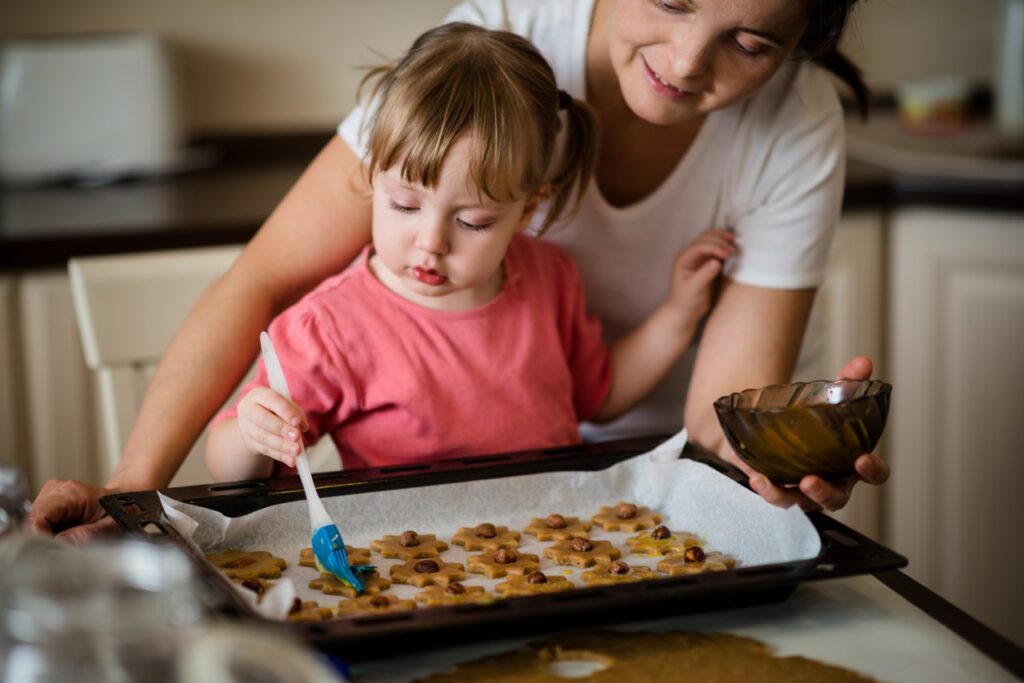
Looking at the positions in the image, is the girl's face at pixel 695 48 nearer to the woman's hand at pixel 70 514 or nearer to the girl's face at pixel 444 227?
the girl's face at pixel 444 227

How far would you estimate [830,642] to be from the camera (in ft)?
2.72

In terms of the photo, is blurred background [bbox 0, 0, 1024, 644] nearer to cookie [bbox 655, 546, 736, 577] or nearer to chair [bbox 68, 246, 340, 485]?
chair [bbox 68, 246, 340, 485]

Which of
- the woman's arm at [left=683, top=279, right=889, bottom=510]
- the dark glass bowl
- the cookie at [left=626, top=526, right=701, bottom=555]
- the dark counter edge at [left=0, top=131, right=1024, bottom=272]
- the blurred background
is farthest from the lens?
the blurred background

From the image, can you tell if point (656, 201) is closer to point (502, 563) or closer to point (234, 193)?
point (502, 563)

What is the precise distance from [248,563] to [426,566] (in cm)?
14

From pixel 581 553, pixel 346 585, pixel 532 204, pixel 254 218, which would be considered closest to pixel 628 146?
pixel 532 204

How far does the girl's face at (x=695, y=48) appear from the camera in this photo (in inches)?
43.6

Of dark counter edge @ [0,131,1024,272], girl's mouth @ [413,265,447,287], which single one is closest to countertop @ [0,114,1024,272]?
dark counter edge @ [0,131,1024,272]

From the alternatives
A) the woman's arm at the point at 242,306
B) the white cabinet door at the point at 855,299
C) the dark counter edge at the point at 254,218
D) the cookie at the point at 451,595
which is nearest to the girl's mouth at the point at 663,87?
the woman's arm at the point at 242,306

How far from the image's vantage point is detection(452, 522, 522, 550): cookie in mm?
997

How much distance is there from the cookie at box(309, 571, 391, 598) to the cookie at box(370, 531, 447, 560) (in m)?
0.04

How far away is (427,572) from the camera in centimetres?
93

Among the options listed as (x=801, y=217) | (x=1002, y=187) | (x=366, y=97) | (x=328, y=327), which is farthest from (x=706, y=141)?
(x=1002, y=187)

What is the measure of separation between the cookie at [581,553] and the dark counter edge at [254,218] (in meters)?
1.15
